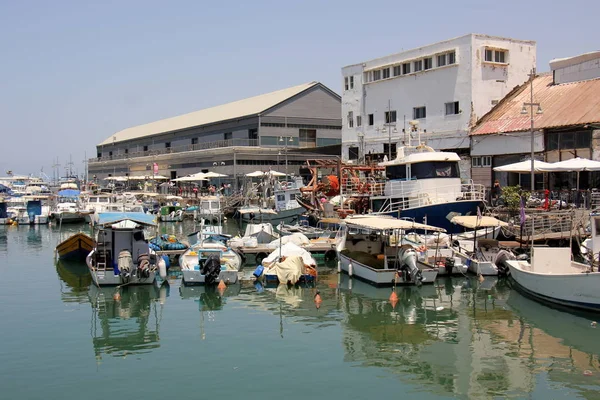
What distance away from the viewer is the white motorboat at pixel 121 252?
86.5ft

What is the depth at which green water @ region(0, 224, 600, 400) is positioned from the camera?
598 inches

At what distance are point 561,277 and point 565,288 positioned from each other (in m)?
0.41

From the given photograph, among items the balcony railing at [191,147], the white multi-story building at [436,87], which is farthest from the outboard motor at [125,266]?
the balcony railing at [191,147]

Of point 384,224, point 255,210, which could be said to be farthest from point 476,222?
point 255,210

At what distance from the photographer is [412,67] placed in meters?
50.2

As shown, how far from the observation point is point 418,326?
20672mm

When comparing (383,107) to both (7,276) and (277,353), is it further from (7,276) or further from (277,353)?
(277,353)

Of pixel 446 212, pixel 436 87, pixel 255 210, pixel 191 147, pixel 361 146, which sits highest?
pixel 436 87

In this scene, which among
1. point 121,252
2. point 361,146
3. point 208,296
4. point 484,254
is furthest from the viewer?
point 361,146

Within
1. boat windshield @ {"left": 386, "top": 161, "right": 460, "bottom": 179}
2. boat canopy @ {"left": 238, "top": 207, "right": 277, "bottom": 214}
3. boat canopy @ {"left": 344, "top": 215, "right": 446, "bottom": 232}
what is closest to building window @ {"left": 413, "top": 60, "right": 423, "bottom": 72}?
boat windshield @ {"left": 386, "top": 161, "right": 460, "bottom": 179}

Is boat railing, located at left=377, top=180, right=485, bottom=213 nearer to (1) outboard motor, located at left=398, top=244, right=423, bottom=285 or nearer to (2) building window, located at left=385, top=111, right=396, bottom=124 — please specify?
(1) outboard motor, located at left=398, top=244, right=423, bottom=285

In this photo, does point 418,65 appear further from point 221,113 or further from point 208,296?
point 221,113

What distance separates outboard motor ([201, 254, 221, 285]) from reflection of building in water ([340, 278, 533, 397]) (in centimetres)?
554

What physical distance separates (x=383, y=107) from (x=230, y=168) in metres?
27.6
